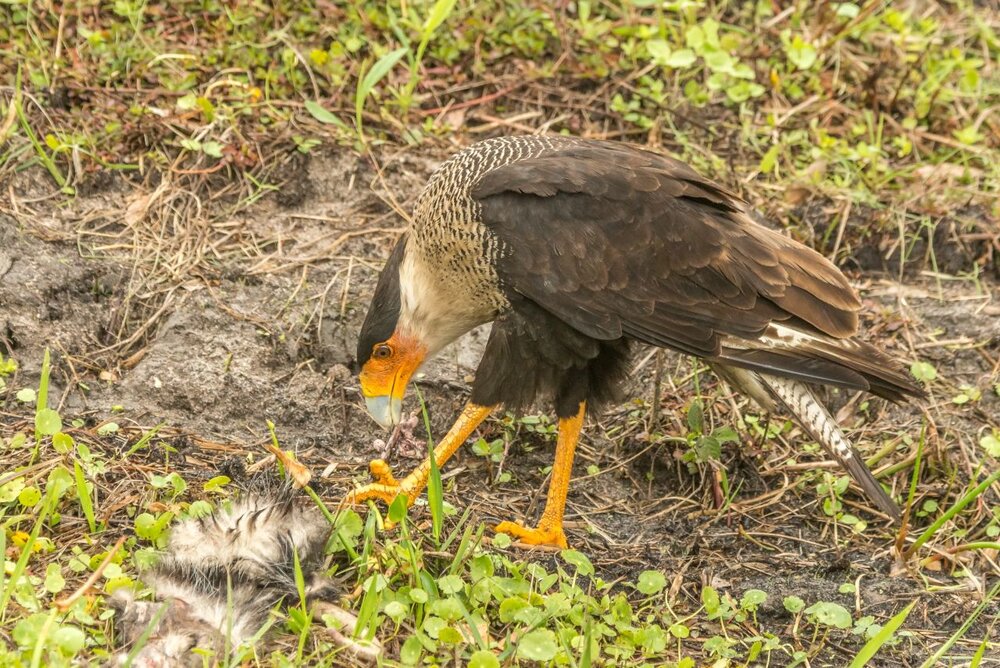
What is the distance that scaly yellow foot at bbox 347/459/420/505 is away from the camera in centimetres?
381

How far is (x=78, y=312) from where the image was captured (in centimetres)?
433

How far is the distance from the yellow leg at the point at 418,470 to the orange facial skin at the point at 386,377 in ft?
0.56

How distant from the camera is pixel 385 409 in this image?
13.3 ft

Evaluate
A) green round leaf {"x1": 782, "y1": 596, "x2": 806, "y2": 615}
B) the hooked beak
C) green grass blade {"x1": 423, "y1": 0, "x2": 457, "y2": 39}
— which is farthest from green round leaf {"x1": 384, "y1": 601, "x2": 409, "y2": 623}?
green grass blade {"x1": 423, "y1": 0, "x2": 457, "y2": 39}

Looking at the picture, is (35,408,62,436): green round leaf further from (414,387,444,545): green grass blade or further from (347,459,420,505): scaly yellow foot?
(414,387,444,545): green grass blade

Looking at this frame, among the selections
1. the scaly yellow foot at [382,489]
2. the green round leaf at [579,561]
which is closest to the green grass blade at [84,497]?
the scaly yellow foot at [382,489]

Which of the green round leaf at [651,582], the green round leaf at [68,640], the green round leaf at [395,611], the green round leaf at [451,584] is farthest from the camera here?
the green round leaf at [651,582]

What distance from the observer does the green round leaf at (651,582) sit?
3584mm

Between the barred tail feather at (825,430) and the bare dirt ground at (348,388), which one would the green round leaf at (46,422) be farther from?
the barred tail feather at (825,430)

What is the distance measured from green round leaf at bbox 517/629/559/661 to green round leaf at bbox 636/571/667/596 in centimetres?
57

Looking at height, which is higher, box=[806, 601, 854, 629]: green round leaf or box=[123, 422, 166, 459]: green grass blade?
box=[123, 422, 166, 459]: green grass blade

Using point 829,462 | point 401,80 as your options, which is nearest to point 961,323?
point 829,462

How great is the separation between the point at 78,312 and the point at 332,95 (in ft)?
5.36

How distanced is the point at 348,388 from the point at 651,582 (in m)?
1.42
